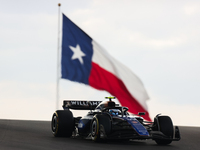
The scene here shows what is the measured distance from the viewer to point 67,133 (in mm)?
15688

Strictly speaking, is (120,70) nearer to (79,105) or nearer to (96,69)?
(96,69)

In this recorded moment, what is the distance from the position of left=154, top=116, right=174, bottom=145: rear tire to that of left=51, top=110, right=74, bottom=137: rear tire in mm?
3205

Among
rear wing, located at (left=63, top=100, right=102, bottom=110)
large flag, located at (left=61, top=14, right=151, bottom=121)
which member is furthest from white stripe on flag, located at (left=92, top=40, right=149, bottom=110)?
rear wing, located at (left=63, top=100, right=102, bottom=110)

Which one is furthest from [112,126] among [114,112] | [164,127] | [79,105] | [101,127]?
[79,105]

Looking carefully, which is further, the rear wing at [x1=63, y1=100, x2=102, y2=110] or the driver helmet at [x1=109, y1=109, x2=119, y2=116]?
the rear wing at [x1=63, y1=100, x2=102, y2=110]

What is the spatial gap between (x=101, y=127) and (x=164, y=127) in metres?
2.22

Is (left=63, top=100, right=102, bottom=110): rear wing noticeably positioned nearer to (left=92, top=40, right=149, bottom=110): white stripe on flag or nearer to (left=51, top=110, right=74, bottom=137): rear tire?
(left=51, top=110, right=74, bottom=137): rear tire

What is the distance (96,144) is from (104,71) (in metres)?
9.02

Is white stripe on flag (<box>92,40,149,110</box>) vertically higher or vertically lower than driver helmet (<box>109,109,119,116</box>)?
higher

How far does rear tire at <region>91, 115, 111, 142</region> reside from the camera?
43.0 ft

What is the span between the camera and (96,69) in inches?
846

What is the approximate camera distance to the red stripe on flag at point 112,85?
20.8 meters

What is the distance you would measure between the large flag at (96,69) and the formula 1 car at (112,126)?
413 centimetres

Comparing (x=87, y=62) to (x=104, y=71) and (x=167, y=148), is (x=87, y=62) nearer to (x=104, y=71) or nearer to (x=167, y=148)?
(x=104, y=71)
